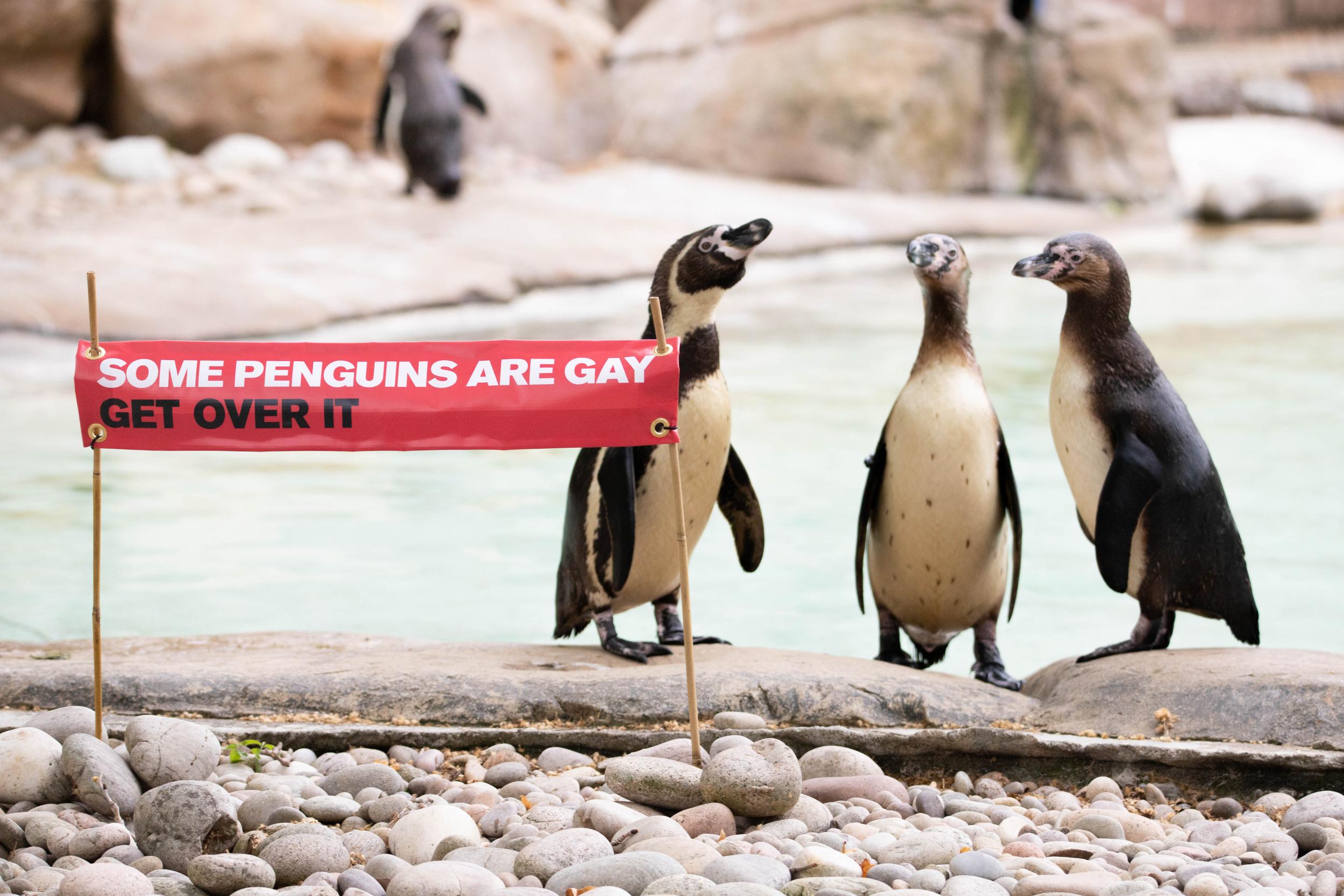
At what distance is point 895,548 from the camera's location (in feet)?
10.3

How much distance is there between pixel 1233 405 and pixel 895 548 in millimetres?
4648

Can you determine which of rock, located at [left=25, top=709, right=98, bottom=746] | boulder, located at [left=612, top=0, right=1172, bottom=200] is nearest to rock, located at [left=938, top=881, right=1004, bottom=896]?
rock, located at [left=25, top=709, right=98, bottom=746]

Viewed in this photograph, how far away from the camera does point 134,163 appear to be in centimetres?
1130

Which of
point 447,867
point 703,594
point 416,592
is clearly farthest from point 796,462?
point 447,867

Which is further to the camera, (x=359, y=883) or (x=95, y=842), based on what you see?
(x=95, y=842)

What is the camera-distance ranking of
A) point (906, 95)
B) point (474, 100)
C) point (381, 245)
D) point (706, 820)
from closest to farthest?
point (706, 820) < point (381, 245) < point (474, 100) < point (906, 95)

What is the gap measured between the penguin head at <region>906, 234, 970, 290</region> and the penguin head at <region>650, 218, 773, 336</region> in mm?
317

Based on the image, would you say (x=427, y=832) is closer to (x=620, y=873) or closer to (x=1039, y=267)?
(x=620, y=873)

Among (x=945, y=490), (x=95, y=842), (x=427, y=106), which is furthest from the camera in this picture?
(x=427, y=106)

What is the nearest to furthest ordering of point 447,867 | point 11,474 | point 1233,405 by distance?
1. point 447,867
2. point 11,474
3. point 1233,405

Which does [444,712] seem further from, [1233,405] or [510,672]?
[1233,405]

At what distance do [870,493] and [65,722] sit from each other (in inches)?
66.3

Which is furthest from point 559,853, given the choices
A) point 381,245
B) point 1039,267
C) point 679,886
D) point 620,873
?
point 381,245

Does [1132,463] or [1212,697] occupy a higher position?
[1132,463]
